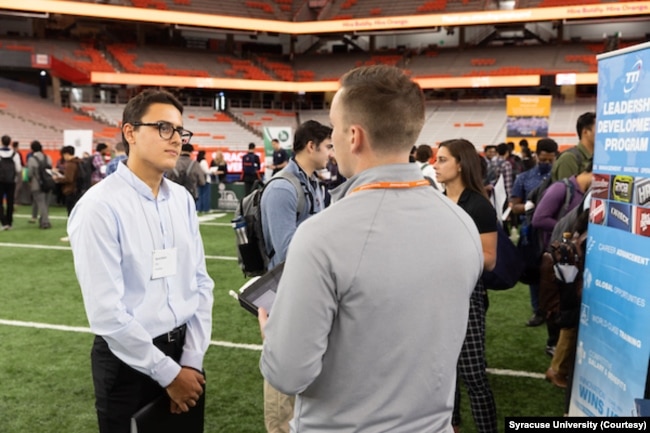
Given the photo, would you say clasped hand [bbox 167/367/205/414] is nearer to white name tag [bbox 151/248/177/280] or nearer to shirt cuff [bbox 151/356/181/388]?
shirt cuff [bbox 151/356/181/388]

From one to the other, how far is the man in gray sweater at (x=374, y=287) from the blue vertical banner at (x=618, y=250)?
1.65m

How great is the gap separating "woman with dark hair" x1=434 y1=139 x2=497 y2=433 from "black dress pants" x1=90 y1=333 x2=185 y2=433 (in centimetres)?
160

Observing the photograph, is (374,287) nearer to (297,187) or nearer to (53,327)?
(297,187)

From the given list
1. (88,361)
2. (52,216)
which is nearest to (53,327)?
(88,361)

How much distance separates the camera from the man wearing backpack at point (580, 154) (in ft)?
14.9

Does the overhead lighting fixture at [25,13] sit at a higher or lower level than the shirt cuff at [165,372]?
higher

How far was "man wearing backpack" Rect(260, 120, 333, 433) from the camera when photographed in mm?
2982

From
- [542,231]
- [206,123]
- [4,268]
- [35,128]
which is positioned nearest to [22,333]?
[4,268]

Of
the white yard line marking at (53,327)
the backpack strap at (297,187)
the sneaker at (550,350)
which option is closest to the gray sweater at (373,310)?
the backpack strap at (297,187)

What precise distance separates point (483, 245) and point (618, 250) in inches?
25.4

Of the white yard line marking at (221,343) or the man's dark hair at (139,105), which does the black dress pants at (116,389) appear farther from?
the white yard line marking at (221,343)

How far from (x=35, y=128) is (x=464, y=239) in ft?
100

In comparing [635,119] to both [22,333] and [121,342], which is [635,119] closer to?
[121,342]

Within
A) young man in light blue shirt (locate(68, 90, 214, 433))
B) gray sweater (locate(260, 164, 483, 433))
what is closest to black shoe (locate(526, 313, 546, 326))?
young man in light blue shirt (locate(68, 90, 214, 433))
